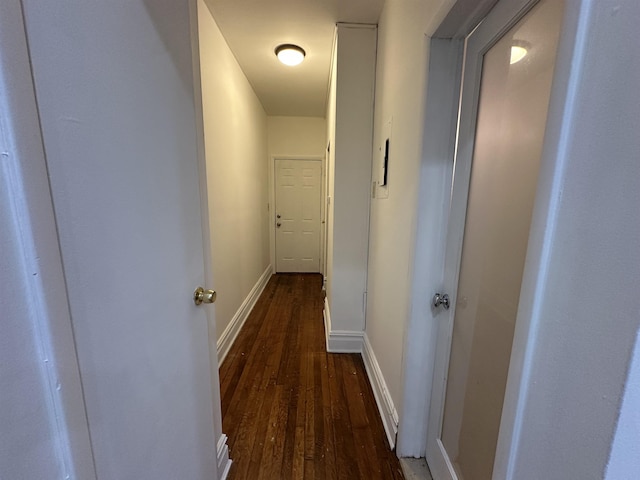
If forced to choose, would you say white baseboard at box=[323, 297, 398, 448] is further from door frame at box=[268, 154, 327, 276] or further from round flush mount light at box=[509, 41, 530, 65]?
door frame at box=[268, 154, 327, 276]

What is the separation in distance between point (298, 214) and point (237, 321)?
2451 mm

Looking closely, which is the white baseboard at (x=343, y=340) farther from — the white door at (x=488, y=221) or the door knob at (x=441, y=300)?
the door knob at (x=441, y=300)

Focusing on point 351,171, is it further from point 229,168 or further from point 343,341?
point 343,341

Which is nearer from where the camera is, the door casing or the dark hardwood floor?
the door casing

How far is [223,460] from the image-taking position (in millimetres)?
1290

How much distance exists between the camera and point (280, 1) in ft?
6.14

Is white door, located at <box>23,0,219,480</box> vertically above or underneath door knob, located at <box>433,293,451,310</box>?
above

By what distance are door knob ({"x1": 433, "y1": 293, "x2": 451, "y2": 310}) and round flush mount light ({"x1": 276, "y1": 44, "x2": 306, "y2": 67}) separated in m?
2.41

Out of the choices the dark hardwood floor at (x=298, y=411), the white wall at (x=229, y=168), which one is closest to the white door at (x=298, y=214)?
the white wall at (x=229, y=168)

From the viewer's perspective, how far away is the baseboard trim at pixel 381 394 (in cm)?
145

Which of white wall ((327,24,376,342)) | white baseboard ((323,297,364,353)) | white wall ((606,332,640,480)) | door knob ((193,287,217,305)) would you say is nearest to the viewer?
white wall ((606,332,640,480))

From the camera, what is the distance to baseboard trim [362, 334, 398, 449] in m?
1.45

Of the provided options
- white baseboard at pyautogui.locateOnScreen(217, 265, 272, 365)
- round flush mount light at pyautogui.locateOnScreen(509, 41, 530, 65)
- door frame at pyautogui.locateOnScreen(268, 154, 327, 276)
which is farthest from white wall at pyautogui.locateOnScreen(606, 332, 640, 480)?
door frame at pyautogui.locateOnScreen(268, 154, 327, 276)

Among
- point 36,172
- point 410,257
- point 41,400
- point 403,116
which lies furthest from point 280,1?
point 41,400
